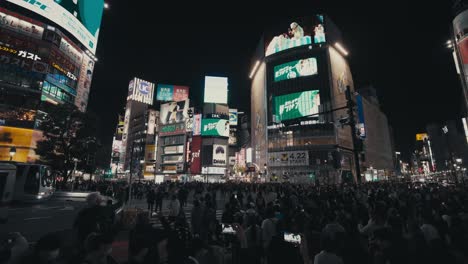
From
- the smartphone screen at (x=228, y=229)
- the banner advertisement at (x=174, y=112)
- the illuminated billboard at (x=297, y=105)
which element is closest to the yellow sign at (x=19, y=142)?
the smartphone screen at (x=228, y=229)

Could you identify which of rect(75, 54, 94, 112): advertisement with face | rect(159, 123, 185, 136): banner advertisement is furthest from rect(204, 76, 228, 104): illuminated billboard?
rect(75, 54, 94, 112): advertisement with face

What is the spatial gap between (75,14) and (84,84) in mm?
16007

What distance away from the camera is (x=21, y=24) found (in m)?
43.3

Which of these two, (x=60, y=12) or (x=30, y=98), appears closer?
(x=30, y=98)

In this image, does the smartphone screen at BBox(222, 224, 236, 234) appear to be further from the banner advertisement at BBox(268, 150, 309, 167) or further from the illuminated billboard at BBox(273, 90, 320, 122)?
the illuminated billboard at BBox(273, 90, 320, 122)

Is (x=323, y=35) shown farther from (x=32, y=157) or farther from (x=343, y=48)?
(x=32, y=157)

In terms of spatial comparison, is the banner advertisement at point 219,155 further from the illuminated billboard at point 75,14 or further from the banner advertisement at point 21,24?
the banner advertisement at point 21,24

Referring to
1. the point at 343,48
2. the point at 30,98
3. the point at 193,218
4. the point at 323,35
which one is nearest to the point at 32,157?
the point at 30,98

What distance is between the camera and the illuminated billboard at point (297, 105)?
2864 inches

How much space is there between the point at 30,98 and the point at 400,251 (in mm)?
55296

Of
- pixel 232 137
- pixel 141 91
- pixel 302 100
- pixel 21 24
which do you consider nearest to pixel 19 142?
pixel 21 24

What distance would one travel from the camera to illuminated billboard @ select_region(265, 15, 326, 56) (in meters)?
79.0

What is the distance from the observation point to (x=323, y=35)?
77938mm

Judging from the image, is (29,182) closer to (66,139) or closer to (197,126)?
(66,139)
